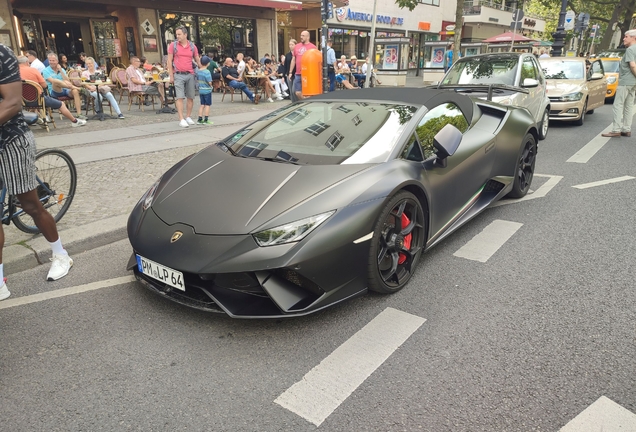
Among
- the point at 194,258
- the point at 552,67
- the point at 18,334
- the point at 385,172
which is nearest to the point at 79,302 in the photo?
the point at 18,334

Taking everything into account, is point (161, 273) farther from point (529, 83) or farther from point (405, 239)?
point (529, 83)

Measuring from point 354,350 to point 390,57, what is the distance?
1999 centimetres

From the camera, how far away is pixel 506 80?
314 inches

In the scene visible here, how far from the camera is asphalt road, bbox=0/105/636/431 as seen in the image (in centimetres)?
217

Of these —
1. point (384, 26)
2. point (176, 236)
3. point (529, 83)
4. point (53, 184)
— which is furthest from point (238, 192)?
point (384, 26)

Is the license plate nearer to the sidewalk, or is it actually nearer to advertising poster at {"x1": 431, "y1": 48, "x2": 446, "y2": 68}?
the sidewalk

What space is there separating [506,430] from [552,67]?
36.4ft

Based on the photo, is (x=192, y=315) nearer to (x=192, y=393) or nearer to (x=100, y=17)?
(x=192, y=393)

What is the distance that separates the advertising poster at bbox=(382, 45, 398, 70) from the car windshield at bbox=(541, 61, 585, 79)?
10100 mm

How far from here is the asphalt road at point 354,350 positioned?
7.11 feet

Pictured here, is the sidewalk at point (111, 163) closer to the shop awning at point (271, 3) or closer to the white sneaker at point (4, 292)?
the white sneaker at point (4, 292)

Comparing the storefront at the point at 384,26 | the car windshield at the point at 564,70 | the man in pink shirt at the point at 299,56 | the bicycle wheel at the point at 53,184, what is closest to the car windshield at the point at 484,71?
the car windshield at the point at 564,70

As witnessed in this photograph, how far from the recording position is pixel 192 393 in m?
2.32

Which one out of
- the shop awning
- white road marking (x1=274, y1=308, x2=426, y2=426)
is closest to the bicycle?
white road marking (x1=274, y1=308, x2=426, y2=426)
